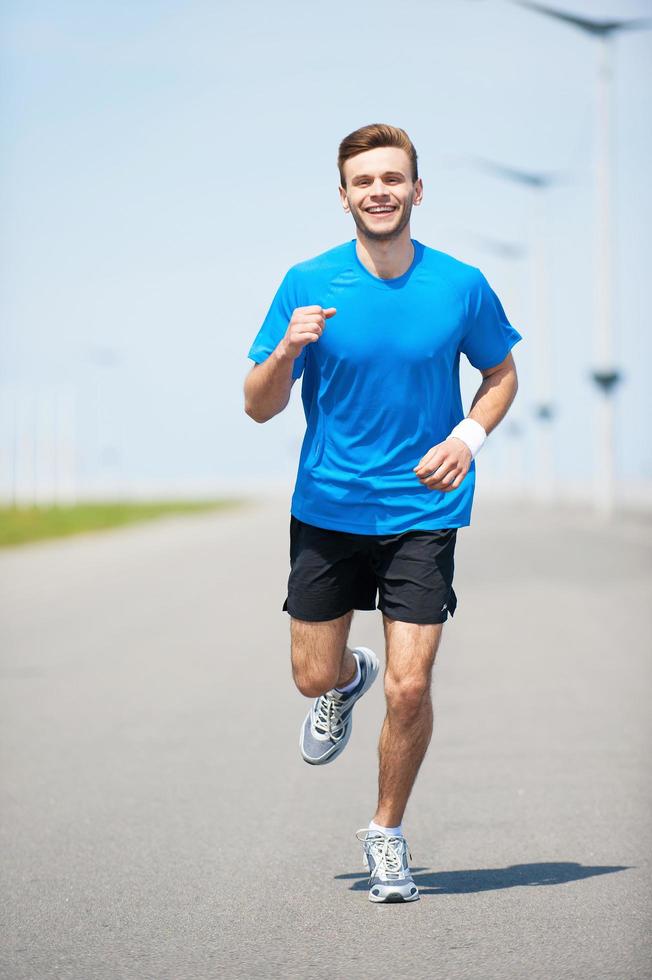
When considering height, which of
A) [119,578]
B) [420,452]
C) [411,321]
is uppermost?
[411,321]

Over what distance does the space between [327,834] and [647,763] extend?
2014mm

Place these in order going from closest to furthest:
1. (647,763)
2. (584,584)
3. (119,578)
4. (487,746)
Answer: (647,763) < (487,746) < (584,584) < (119,578)

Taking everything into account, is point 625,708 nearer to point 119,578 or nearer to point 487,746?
point 487,746

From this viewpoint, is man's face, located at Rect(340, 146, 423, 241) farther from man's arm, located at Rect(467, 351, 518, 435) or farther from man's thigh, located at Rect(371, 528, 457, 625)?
man's thigh, located at Rect(371, 528, 457, 625)

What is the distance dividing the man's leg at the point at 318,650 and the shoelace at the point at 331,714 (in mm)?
336

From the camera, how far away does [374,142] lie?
17.5 ft

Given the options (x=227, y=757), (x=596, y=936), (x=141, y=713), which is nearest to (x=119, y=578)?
(x=141, y=713)

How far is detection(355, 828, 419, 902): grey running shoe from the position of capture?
17.3 ft

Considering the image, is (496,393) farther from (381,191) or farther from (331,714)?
(331,714)

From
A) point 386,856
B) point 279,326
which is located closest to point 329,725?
point 386,856

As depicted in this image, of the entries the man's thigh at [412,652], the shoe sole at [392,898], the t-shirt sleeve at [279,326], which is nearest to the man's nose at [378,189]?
the t-shirt sleeve at [279,326]

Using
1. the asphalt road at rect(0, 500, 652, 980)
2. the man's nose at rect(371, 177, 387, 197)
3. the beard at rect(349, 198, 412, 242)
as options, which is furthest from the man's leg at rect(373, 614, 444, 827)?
the man's nose at rect(371, 177, 387, 197)

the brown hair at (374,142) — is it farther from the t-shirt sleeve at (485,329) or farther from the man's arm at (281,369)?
the man's arm at (281,369)

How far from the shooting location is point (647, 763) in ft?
25.6
